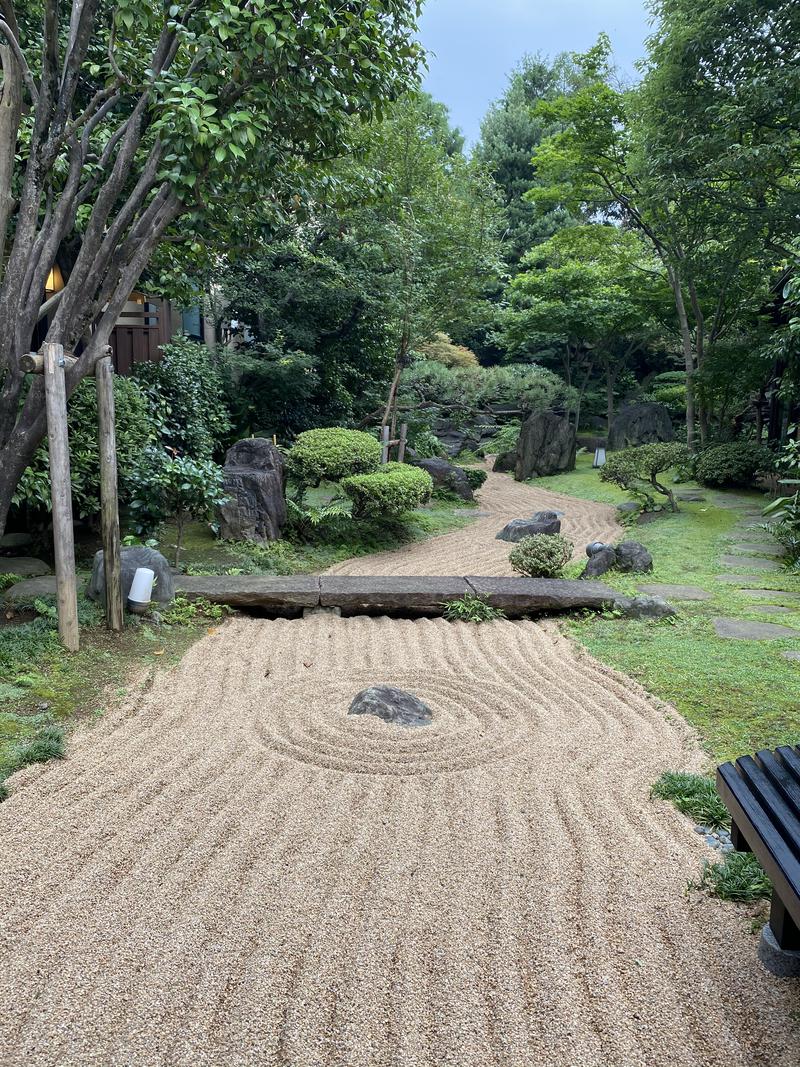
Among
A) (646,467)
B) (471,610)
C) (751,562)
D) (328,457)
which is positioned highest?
(328,457)

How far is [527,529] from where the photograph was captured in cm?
1051

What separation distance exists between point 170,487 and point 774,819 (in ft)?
20.6

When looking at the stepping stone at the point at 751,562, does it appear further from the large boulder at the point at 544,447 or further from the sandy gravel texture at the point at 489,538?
the large boulder at the point at 544,447

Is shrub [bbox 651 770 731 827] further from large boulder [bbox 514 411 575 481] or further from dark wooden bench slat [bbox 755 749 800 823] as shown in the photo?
large boulder [bbox 514 411 575 481]

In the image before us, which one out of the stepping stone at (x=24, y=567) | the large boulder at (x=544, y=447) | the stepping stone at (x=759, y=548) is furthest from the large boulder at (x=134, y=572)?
the large boulder at (x=544, y=447)

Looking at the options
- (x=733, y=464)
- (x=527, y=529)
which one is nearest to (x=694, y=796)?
(x=527, y=529)

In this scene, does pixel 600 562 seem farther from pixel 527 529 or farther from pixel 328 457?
pixel 328 457

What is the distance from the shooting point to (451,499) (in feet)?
46.6

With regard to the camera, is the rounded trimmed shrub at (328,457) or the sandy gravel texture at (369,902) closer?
the sandy gravel texture at (369,902)

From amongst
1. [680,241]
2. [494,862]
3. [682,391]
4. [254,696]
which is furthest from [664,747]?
[682,391]

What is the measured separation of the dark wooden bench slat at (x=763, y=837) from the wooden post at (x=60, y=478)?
418 centimetres

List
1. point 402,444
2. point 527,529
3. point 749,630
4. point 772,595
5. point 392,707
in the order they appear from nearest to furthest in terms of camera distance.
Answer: point 392,707
point 749,630
point 772,595
point 527,529
point 402,444

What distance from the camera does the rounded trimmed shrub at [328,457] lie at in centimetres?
930

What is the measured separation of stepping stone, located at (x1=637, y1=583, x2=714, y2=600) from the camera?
684 centimetres
